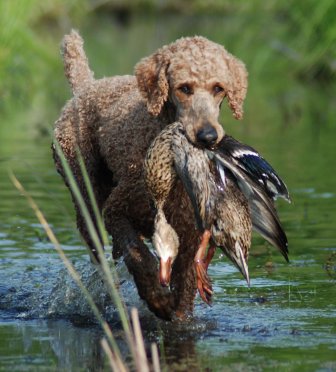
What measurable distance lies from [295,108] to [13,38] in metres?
4.22

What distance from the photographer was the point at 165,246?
591 cm

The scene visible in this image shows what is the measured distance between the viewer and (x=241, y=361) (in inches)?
215

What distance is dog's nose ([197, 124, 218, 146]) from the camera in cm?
591

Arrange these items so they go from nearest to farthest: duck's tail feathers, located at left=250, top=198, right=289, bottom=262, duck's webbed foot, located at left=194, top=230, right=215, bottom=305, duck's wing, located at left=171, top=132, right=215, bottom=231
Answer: duck's wing, located at left=171, top=132, right=215, bottom=231 → duck's webbed foot, located at left=194, top=230, right=215, bottom=305 → duck's tail feathers, located at left=250, top=198, right=289, bottom=262

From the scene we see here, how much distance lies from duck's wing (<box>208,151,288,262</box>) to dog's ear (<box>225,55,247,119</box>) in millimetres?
773

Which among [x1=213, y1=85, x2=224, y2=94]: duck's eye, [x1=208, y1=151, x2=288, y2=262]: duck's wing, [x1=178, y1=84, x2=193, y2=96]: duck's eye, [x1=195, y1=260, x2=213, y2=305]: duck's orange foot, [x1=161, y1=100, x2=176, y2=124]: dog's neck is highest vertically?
[x1=178, y1=84, x2=193, y2=96]: duck's eye

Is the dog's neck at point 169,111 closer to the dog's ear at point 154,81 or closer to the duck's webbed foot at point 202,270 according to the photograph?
the dog's ear at point 154,81

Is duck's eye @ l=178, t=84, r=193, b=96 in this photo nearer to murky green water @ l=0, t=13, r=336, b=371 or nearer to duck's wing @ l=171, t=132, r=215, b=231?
duck's wing @ l=171, t=132, r=215, b=231

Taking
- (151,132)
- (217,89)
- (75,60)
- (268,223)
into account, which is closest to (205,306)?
(268,223)

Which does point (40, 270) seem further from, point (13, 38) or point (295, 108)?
point (295, 108)

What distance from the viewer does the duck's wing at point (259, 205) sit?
5.80 meters

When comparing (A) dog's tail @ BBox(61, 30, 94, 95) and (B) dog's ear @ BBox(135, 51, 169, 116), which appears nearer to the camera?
(B) dog's ear @ BBox(135, 51, 169, 116)

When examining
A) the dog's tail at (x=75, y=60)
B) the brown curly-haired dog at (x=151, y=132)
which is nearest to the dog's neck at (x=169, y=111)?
the brown curly-haired dog at (x=151, y=132)

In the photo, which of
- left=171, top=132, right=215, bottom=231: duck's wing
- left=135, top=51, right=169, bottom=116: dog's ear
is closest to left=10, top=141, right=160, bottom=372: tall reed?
left=171, top=132, right=215, bottom=231: duck's wing
